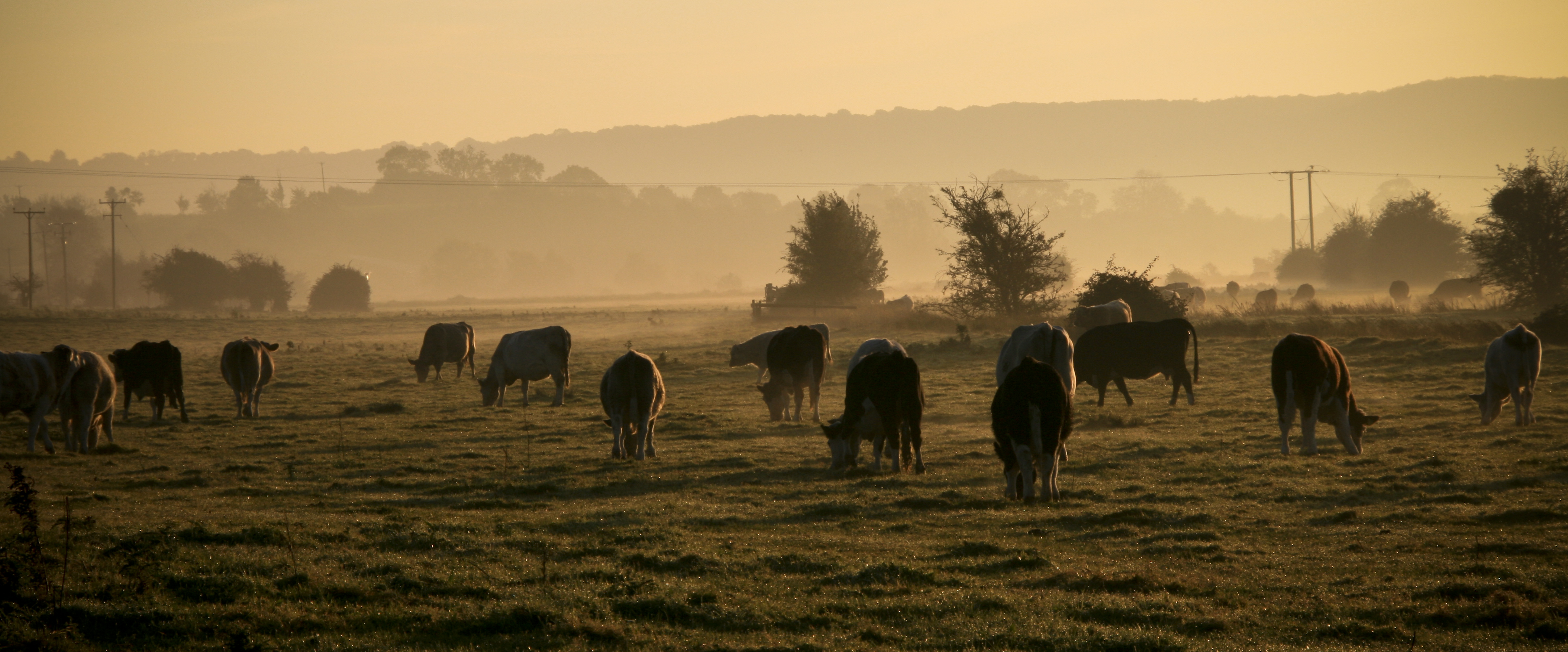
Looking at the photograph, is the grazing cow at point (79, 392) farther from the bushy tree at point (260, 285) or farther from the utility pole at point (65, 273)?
the utility pole at point (65, 273)

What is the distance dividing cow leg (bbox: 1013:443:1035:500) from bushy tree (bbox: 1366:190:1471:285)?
249 ft

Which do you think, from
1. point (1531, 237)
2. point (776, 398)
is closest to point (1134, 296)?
point (1531, 237)

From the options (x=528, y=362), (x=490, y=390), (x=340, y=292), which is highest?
(x=340, y=292)

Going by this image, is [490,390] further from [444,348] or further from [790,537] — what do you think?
[790,537]

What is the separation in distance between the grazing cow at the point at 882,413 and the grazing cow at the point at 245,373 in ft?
44.2

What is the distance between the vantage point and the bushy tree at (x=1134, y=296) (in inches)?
1412

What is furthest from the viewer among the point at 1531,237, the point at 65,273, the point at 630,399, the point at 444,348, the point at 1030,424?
the point at 65,273

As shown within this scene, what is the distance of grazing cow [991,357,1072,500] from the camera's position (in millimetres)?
11062

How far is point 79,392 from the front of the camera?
15.8m

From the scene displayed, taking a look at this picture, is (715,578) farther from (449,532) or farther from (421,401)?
(421,401)

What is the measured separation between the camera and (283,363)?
34.6m

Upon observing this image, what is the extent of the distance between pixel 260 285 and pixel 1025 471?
8979cm

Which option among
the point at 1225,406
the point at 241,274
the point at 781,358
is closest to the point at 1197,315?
the point at 1225,406

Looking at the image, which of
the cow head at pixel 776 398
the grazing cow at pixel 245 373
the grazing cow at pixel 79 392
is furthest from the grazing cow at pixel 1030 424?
the grazing cow at pixel 245 373
